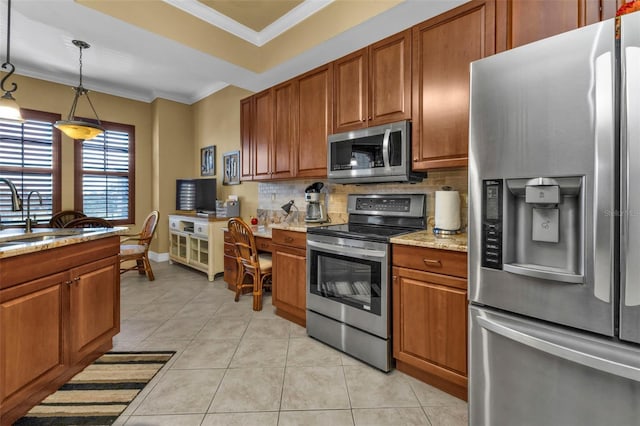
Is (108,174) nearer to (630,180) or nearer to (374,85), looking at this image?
(374,85)

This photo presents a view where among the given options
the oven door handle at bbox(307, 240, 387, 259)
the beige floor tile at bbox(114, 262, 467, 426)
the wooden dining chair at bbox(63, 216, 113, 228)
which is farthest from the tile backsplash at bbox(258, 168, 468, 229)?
the wooden dining chair at bbox(63, 216, 113, 228)

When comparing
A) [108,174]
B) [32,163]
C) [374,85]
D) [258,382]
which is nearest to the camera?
[258,382]

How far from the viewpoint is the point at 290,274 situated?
2789mm

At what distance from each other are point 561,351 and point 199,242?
4.33 m

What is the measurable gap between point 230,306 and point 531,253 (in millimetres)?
2910

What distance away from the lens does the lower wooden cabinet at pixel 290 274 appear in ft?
8.80

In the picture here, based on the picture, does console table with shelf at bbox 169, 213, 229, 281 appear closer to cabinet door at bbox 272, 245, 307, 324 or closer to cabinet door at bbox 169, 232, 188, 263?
cabinet door at bbox 169, 232, 188, 263

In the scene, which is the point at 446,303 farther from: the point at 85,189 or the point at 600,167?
the point at 85,189

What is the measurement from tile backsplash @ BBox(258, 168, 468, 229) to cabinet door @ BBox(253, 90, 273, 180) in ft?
1.33

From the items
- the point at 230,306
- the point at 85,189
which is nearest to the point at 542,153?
the point at 230,306

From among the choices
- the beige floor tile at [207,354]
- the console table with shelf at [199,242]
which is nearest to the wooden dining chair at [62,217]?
the console table with shelf at [199,242]

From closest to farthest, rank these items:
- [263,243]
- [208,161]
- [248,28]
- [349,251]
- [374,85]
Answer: [349,251] < [374,85] < [248,28] < [263,243] < [208,161]

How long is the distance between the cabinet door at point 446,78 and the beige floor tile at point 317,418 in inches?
65.5

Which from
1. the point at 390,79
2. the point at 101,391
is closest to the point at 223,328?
the point at 101,391
